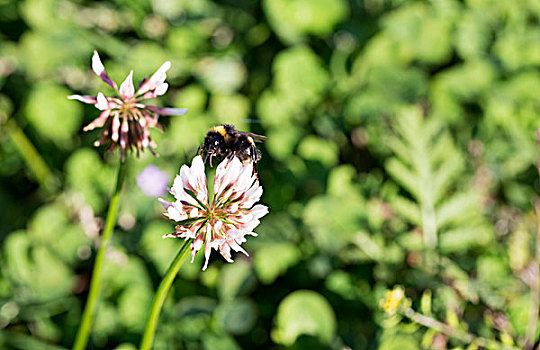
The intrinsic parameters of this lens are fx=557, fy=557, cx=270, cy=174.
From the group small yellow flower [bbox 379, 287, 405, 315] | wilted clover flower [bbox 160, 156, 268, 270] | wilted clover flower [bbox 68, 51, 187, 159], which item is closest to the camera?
wilted clover flower [bbox 160, 156, 268, 270]

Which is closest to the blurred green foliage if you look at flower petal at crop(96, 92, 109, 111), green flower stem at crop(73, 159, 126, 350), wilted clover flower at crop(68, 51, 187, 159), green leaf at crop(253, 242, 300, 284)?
green leaf at crop(253, 242, 300, 284)

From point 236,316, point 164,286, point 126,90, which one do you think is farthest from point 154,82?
point 236,316

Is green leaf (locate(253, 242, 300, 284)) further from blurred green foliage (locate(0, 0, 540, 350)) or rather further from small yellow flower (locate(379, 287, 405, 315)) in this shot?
small yellow flower (locate(379, 287, 405, 315))

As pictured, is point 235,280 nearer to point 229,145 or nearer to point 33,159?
point 229,145

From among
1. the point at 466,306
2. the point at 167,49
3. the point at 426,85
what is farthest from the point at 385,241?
the point at 167,49

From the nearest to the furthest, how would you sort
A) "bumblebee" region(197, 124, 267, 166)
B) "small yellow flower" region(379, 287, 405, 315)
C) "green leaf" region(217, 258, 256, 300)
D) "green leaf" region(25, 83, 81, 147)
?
"bumblebee" region(197, 124, 267, 166) < "small yellow flower" region(379, 287, 405, 315) < "green leaf" region(217, 258, 256, 300) < "green leaf" region(25, 83, 81, 147)

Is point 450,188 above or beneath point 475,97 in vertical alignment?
beneath

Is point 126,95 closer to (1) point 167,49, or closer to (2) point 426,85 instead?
(1) point 167,49
